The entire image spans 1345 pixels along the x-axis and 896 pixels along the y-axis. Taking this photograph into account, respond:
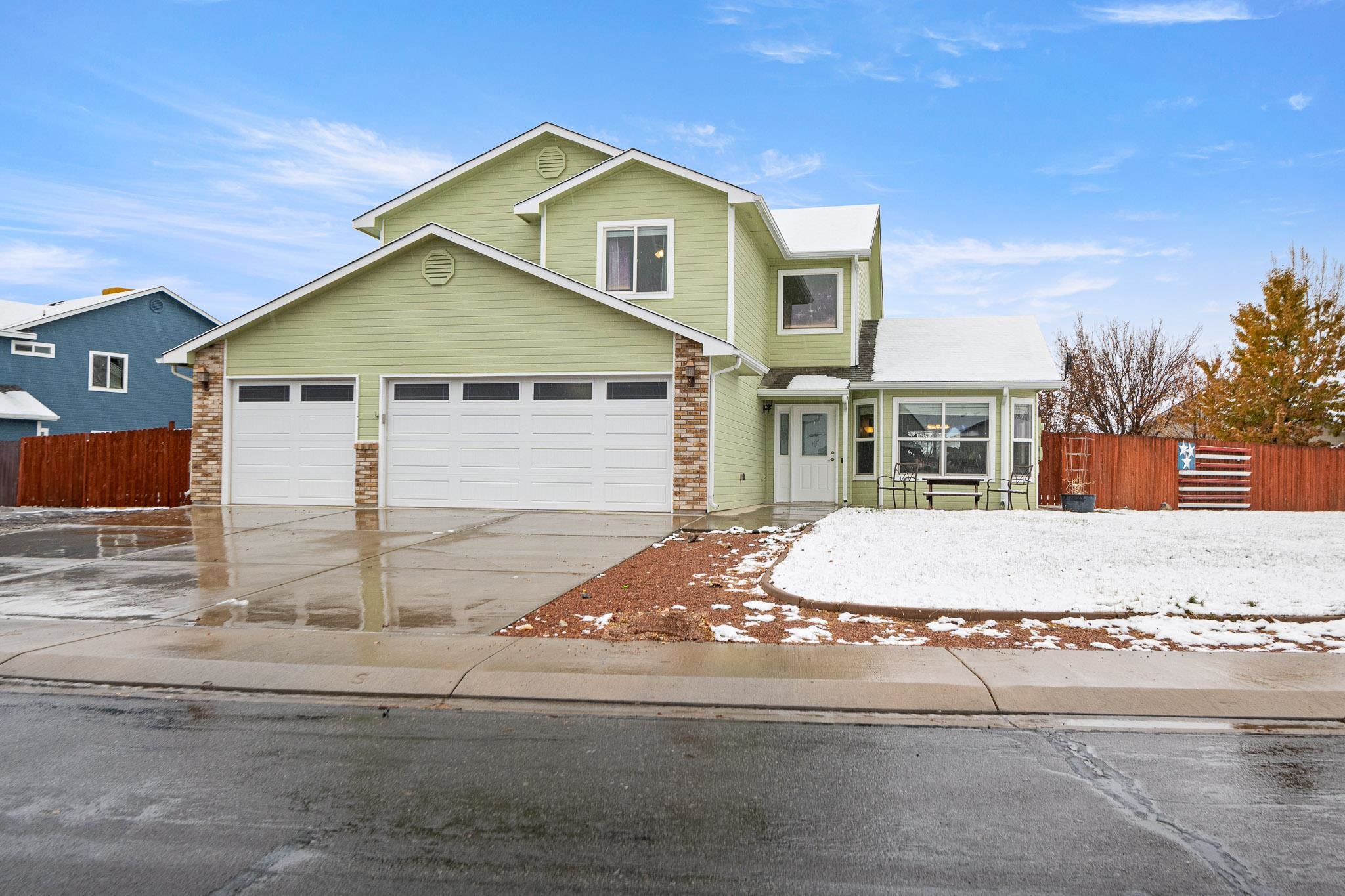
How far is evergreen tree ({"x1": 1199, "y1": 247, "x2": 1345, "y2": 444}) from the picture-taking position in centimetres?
2933

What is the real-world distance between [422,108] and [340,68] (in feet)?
Result: 12.1

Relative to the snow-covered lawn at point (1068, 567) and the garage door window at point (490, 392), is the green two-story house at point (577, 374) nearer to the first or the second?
the garage door window at point (490, 392)

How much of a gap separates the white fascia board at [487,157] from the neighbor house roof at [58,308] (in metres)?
15.0

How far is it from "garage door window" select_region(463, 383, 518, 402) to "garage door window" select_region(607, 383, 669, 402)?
5.99 feet

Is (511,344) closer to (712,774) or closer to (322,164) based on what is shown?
(712,774)

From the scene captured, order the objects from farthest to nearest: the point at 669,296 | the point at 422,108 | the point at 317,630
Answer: the point at 422,108 → the point at 669,296 → the point at 317,630

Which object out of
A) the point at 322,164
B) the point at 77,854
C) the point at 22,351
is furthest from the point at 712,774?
the point at 322,164

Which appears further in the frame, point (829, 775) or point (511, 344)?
point (511, 344)

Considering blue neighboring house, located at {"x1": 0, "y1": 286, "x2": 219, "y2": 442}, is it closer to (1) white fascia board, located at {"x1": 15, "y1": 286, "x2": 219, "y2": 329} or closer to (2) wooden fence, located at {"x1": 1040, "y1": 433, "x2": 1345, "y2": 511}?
(1) white fascia board, located at {"x1": 15, "y1": 286, "x2": 219, "y2": 329}

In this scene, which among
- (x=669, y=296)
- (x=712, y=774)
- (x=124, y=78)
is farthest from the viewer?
(x=124, y=78)

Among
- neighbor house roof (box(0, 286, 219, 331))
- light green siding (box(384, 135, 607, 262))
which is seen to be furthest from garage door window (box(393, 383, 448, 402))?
neighbor house roof (box(0, 286, 219, 331))

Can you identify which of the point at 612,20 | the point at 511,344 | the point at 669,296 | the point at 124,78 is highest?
the point at 612,20

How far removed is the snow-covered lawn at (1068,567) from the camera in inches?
298

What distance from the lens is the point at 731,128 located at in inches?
1449
